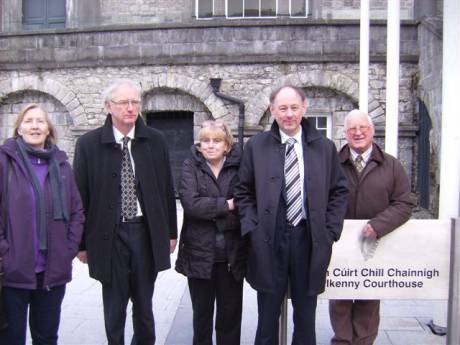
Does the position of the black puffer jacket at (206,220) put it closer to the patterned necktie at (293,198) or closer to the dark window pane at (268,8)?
the patterned necktie at (293,198)

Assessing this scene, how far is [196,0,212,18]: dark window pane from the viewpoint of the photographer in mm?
14547

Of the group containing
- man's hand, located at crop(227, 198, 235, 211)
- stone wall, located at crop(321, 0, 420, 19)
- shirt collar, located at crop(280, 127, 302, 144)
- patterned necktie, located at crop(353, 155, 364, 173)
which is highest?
stone wall, located at crop(321, 0, 420, 19)

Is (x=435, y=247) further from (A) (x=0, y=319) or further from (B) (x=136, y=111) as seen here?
(A) (x=0, y=319)

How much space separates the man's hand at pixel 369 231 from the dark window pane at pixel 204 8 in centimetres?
1182

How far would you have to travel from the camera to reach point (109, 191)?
361cm

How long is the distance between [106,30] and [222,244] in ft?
35.1

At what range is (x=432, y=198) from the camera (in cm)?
1107

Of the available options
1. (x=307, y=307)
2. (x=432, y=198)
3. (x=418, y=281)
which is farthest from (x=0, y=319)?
(x=432, y=198)

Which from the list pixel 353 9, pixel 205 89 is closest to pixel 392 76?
pixel 205 89

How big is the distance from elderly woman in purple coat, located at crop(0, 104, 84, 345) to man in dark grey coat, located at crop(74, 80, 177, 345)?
0.19m

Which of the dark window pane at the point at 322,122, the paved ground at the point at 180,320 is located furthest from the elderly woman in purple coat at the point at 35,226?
the dark window pane at the point at 322,122

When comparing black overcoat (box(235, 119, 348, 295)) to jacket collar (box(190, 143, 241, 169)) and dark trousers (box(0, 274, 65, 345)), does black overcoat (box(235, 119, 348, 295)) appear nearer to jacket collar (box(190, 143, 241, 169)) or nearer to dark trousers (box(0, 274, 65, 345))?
A: jacket collar (box(190, 143, 241, 169))

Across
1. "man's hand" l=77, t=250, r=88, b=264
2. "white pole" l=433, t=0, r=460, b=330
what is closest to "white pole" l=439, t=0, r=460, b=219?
"white pole" l=433, t=0, r=460, b=330

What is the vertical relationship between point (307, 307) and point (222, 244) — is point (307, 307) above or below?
below
